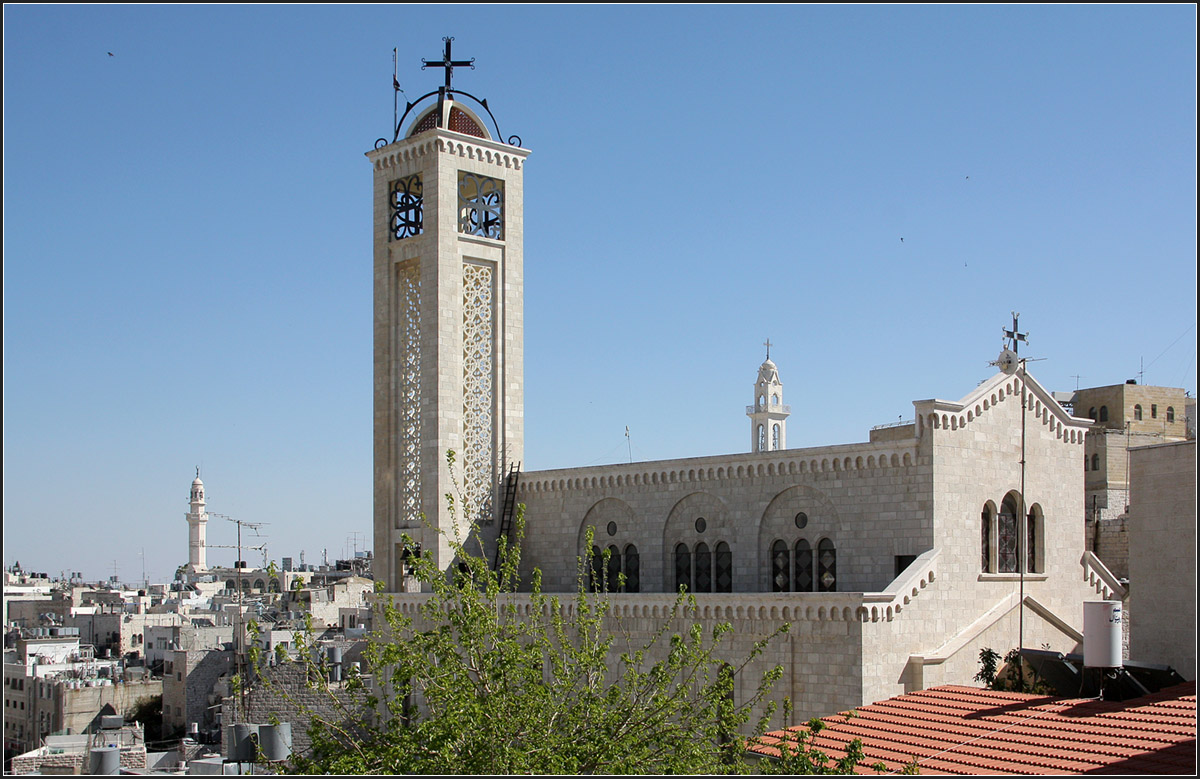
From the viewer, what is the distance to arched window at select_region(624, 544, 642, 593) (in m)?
29.7

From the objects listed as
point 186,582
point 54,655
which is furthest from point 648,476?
point 186,582

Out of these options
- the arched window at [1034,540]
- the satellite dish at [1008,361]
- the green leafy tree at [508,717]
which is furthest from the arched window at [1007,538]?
the green leafy tree at [508,717]

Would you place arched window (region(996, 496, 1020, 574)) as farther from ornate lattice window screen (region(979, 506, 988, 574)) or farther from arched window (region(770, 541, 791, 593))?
arched window (region(770, 541, 791, 593))

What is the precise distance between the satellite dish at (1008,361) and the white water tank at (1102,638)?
7.10 m

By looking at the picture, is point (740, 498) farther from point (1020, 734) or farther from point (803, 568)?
point (1020, 734)

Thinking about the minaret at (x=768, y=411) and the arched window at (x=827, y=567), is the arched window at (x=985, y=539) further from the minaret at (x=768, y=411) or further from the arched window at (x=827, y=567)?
the minaret at (x=768, y=411)

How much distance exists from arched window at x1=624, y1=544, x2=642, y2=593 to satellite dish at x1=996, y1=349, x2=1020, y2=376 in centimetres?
904

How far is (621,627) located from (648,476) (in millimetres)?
4249

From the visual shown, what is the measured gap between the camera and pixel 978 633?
78.4 ft

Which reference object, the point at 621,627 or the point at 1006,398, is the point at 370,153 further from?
the point at 1006,398

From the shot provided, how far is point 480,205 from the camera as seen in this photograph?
32469 mm

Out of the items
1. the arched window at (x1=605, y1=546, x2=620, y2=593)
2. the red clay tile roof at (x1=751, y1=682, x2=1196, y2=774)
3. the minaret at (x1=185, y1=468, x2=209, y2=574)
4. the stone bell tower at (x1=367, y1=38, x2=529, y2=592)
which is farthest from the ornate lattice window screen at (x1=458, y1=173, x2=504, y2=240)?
the minaret at (x1=185, y1=468, x2=209, y2=574)

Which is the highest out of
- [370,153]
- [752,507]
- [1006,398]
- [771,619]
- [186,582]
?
[370,153]

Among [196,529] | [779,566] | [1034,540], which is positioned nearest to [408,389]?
[779,566]
